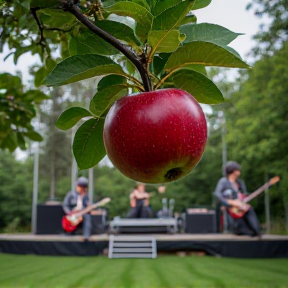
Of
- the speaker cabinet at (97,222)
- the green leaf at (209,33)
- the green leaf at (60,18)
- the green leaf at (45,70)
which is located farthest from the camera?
the speaker cabinet at (97,222)

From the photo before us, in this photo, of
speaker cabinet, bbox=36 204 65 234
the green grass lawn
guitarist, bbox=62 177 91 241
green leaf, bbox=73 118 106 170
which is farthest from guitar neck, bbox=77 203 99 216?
green leaf, bbox=73 118 106 170

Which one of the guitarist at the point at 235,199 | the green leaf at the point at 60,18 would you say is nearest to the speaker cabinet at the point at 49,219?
the guitarist at the point at 235,199

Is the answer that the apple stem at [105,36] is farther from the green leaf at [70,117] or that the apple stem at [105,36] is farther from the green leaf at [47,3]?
the green leaf at [70,117]

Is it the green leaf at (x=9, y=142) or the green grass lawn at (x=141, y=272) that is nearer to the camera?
the green leaf at (x=9, y=142)

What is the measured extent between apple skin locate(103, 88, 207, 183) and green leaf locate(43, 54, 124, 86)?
2.3 inches

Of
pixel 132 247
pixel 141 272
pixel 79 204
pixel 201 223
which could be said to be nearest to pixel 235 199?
pixel 132 247

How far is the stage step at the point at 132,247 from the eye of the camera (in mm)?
7105

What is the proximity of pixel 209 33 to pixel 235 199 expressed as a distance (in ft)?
22.3

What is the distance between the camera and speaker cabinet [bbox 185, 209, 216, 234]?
429 inches

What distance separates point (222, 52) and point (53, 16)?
0.48m

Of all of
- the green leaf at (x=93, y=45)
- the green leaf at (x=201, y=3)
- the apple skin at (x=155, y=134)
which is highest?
the green leaf at (x=201, y=3)

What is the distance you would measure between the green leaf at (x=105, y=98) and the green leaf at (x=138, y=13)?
0.10m

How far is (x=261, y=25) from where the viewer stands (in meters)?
13.7

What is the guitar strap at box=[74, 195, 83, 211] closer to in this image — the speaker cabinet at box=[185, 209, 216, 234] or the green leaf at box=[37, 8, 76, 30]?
the speaker cabinet at box=[185, 209, 216, 234]
